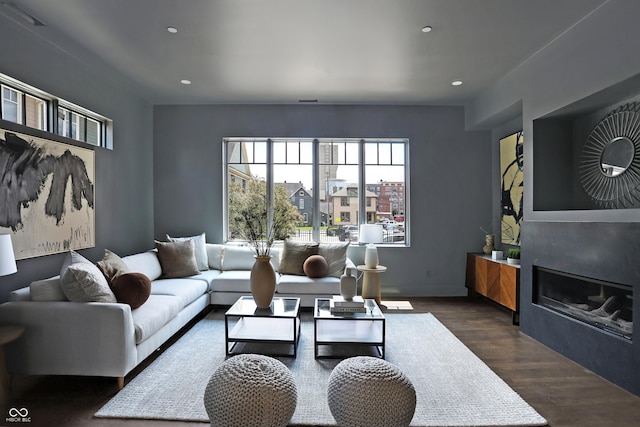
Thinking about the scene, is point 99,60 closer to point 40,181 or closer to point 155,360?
point 40,181

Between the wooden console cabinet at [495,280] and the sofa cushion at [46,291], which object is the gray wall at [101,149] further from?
the wooden console cabinet at [495,280]

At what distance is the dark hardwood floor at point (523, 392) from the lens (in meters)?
2.21

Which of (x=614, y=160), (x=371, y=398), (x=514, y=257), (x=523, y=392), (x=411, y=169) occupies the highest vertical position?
(x=411, y=169)

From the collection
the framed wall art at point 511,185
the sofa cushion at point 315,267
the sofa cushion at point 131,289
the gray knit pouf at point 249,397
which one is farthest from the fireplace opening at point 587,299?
the sofa cushion at point 131,289

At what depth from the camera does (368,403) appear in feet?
6.39

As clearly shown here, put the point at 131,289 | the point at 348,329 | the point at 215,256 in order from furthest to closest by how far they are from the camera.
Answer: the point at 215,256 < the point at 348,329 < the point at 131,289

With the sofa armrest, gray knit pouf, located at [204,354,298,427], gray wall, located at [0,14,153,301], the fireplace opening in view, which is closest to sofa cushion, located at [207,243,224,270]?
gray wall, located at [0,14,153,301]

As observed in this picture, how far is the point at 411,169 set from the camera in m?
5.50

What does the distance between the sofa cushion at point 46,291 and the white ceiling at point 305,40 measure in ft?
6.92

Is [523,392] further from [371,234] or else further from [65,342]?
[65,342]

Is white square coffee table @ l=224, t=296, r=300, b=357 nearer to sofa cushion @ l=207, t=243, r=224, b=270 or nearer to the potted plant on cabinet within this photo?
sofa cushion @ l=207, t=243, r=224, b=270

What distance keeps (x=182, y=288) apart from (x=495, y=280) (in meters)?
3.71

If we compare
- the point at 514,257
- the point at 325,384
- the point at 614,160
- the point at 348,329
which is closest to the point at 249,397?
the point at 325,384

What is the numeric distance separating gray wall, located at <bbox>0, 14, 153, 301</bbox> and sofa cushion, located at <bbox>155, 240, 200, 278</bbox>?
1.94ft
